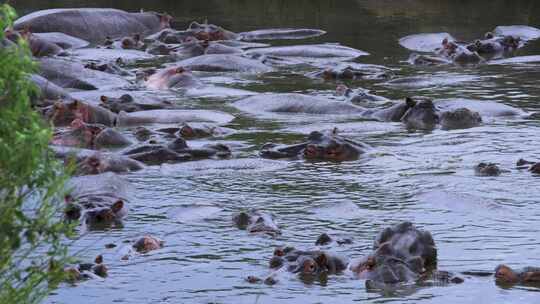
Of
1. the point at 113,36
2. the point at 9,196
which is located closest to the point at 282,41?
the point at 113,36

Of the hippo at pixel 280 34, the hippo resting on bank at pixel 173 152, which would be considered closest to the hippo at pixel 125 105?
the hippo resting on bank at pixel 173 152

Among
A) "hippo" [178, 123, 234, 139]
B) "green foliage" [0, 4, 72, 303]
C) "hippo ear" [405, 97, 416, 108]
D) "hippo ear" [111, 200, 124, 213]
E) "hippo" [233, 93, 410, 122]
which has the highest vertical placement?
"green foliage" [0, 4, 72, 303]

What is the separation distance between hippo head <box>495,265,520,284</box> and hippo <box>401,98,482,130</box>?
3953mm

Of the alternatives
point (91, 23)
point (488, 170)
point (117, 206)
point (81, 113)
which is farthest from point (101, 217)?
point (91, 23)

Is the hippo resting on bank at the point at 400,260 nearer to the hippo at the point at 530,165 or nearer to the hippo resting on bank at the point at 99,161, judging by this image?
the hippo at the point at 530,165

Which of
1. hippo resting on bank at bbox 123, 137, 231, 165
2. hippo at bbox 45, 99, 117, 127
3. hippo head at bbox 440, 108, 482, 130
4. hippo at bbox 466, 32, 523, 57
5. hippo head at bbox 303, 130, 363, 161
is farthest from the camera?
hippo at bbox 466, 32, 523, 57

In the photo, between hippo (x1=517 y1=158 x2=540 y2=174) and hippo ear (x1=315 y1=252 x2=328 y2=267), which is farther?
hippo (x1=517 y1=158 x2=540 y2=174)

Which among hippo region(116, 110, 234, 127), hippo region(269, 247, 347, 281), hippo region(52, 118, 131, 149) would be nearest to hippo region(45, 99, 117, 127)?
hippo region(116, 110, 234, 127)

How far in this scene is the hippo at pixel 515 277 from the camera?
212 inches

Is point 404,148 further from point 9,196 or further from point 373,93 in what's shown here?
point 9,196

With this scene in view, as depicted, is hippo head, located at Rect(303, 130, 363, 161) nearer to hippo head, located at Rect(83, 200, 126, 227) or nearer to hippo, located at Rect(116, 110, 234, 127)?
hippo, located at Rect(116, 110, 234, 127)

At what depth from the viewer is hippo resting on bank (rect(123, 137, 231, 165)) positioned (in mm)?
8047

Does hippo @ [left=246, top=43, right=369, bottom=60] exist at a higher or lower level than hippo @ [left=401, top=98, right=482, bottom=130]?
lower

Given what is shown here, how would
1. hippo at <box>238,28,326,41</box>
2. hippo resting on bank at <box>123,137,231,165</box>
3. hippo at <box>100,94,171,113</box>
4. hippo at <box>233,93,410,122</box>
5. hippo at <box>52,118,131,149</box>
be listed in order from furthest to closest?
hippo at <box>238,28,326,41</box> < hippo at <box>100,94,171,113</box> < hippo at <box>233,93,410,122</box> < hippo at <box>52,118,131,149</box> < hippo resting on bank at <box>123,137,231,165</box>
